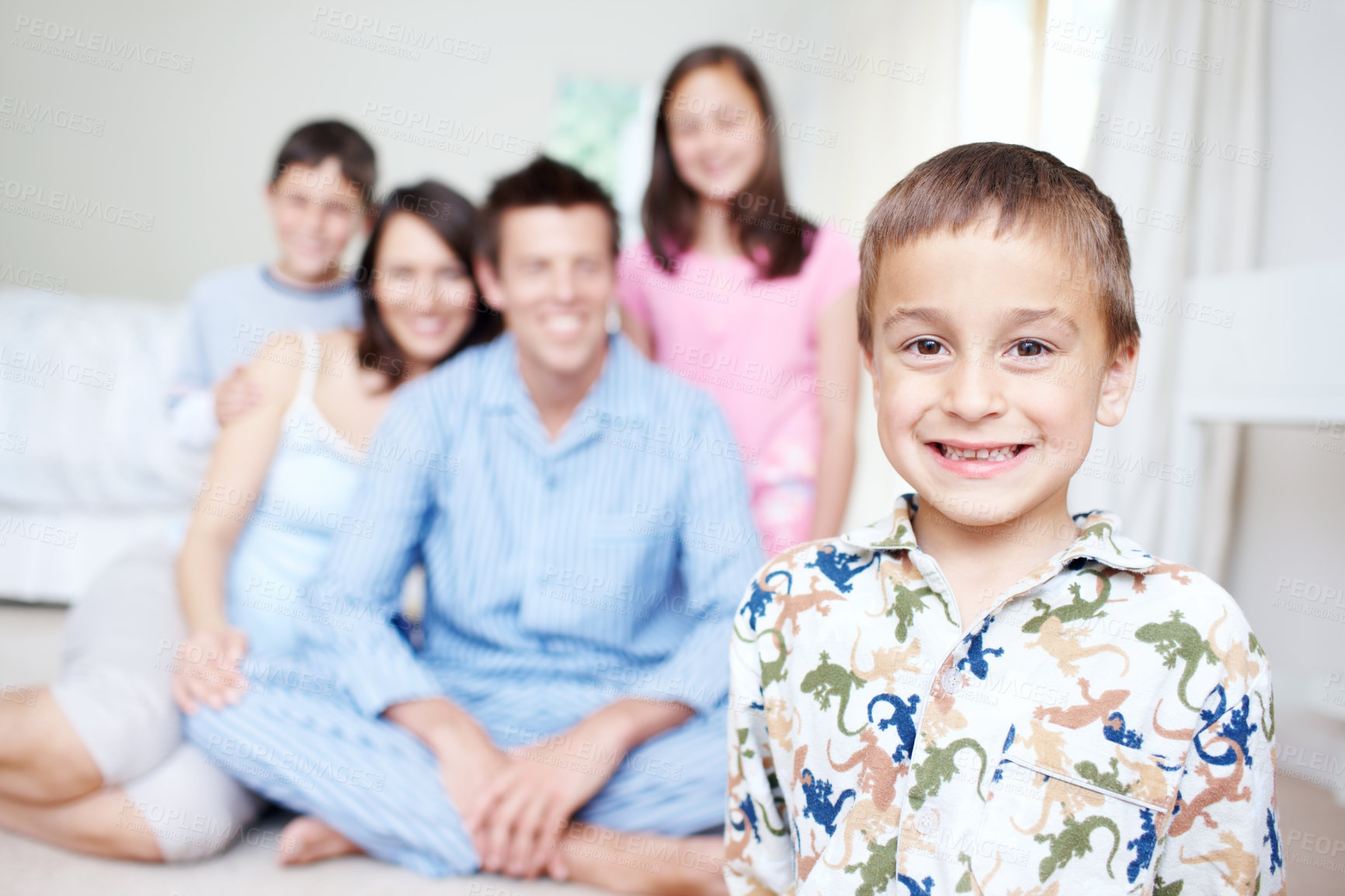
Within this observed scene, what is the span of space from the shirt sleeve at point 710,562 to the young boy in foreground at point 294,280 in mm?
775

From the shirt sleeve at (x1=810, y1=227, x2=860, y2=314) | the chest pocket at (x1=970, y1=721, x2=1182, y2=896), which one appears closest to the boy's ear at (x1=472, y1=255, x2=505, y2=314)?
the shirt sleeve at (x1=810, y1=227, x2=860, y2=314)

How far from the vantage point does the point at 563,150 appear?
11.9 ft

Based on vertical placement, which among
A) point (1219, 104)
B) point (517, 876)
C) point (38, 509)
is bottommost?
point (517, 876)

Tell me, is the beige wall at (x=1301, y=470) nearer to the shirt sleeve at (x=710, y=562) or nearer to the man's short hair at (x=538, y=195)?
the shirt sleeve at (x=710, y=562)

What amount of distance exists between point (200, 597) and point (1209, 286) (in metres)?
1.72

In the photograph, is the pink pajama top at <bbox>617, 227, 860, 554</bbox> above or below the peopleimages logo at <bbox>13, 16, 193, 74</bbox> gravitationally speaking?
below

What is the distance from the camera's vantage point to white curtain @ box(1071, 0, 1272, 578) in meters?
1.88

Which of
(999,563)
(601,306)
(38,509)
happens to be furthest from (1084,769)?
(38,509)

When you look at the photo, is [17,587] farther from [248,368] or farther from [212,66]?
[212,66]

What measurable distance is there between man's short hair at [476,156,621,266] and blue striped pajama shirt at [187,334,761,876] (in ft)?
0.52

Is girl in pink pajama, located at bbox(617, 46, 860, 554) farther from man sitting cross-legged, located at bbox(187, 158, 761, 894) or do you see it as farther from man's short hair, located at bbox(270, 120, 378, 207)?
man's short hair, located at bbox(270, 120, 378, 207)

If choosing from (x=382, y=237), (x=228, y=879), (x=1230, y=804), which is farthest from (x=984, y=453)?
(x=382, y=237)

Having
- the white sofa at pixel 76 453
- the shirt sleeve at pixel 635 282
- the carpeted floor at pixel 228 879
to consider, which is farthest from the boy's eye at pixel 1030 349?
the white sofa at pixel 76 453

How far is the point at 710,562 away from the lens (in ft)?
4.47
